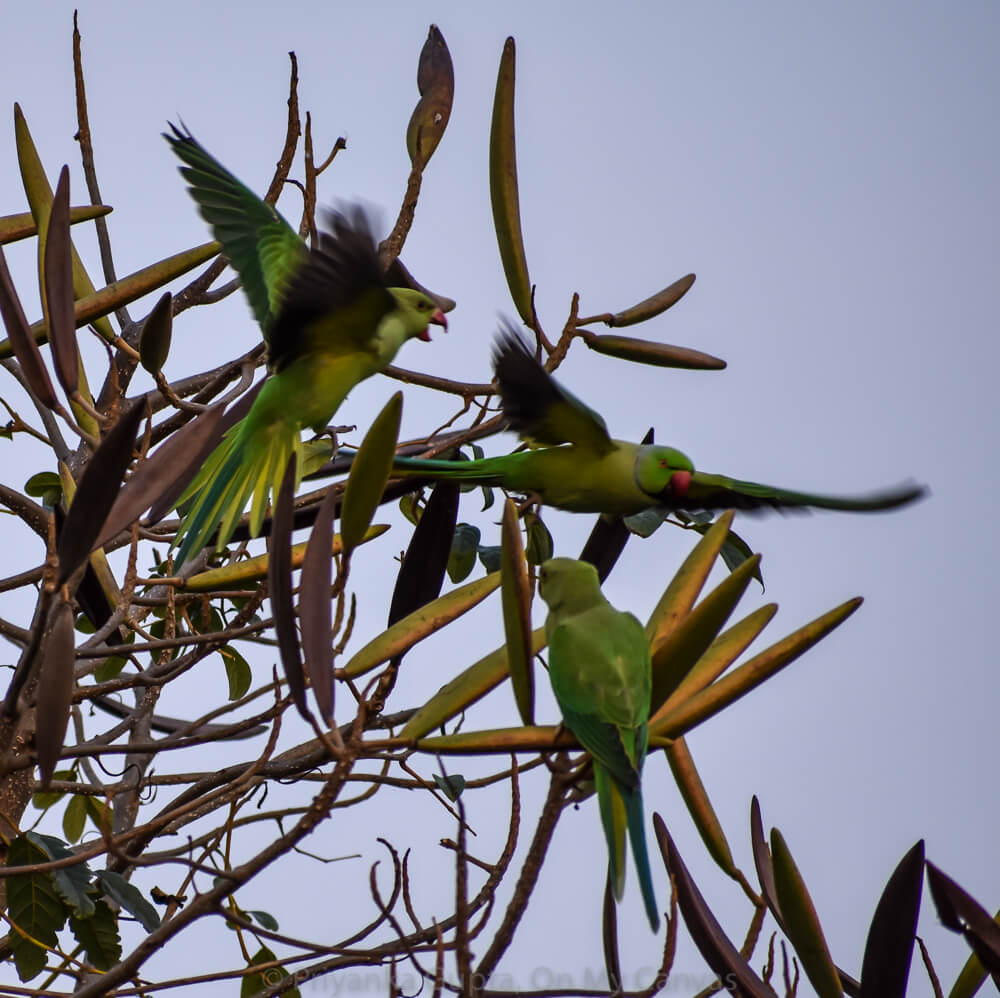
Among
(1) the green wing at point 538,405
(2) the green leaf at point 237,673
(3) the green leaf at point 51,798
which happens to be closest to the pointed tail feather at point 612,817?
(1) the green wing at point 538,405

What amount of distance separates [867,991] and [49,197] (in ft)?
5.64

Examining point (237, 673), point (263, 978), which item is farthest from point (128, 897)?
point (237, 673)

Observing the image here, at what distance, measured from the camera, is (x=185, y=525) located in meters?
2.14

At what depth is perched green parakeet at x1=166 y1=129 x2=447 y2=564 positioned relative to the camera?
2.04 metres

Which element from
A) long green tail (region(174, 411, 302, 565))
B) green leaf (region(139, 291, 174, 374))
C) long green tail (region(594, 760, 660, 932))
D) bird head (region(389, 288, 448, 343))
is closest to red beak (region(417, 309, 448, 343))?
bird head (region(389, 288, 448, 343))

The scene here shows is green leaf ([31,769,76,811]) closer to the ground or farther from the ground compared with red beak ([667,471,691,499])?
farther from the ground

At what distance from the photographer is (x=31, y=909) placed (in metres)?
1.87

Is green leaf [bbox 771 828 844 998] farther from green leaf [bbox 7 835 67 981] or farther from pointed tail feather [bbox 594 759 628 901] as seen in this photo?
green leaf [bbox 7 835 67 981]

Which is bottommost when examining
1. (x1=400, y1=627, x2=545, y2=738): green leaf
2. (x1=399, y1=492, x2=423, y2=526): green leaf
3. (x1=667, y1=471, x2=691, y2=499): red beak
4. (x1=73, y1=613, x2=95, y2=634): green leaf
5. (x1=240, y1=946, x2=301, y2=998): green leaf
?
(x1=240, y1=946, x2=301, y2=998): green leaf

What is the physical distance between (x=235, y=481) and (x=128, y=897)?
0.78 m

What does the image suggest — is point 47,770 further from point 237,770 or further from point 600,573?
point 600,573

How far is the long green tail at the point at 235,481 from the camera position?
83.6 inches

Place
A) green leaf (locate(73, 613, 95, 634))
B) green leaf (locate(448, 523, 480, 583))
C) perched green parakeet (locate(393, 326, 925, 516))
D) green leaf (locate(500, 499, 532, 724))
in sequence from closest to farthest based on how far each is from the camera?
1. green leaf (locate(500, 499, 532, 724))
2. perched green parakeet (locate(393, 326, 925, 516))
3. green leaf (locate(448, 523, 480, 583))
4. green leaf (locate(73, 613, 95, 634))

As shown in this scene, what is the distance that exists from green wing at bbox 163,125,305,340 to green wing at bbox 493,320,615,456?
748 millimetres
